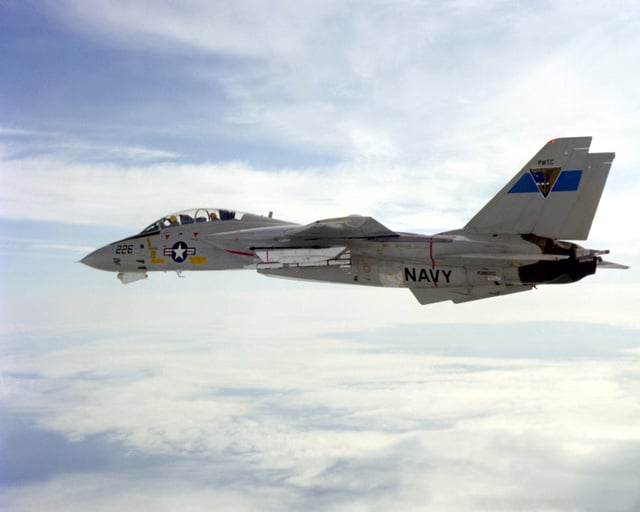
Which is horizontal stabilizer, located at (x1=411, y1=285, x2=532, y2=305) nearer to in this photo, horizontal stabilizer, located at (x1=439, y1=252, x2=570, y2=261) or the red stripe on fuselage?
horizontal stabilizer, located at (x1=439, y1=252, x2=570, y2=261)

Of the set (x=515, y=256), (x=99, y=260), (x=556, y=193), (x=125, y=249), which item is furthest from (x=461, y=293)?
(x=99, y=260)

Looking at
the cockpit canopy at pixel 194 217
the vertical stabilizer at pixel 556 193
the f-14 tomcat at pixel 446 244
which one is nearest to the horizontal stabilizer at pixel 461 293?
the f-14 tomcat at pixel 446 244

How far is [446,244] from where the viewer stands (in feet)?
50.8

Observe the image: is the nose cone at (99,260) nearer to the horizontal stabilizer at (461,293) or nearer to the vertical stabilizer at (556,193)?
the horizontal stabilizer at (461,293)

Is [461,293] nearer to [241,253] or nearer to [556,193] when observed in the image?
[556,193]

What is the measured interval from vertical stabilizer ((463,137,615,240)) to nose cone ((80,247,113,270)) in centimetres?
1120

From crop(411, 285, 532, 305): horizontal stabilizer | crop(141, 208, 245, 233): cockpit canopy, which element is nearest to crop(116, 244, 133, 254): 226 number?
crop(141, 208, 245, 233): cockpit canopy

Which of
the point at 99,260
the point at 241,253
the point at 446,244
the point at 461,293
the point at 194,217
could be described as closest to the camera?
the point at 446,244

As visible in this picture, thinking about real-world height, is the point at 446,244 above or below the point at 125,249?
below

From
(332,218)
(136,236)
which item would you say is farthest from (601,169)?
(136,236)

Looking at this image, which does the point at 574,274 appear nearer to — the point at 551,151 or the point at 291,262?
the point at 551,151

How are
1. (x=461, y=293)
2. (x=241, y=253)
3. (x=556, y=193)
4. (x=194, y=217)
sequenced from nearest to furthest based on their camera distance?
(x=556, y=193) < (x=461, y=293) < (x=241, y=253) < (x=194, y=217)

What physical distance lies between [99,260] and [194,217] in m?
3.22

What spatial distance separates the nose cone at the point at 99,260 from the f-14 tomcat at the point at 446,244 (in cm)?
112
